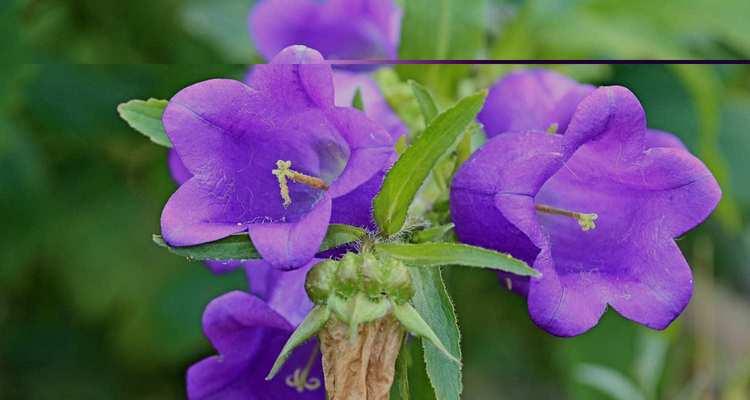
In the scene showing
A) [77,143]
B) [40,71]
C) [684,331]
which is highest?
[40,71]

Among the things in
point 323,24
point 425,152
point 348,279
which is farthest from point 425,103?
point 323,24

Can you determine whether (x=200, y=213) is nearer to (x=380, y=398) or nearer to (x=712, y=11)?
(x=380, y=398)

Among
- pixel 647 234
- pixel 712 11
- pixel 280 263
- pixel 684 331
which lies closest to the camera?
pixel 280 263

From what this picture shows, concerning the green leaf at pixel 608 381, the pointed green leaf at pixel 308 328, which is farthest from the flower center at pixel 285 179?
the green leaf at pixel 608 381

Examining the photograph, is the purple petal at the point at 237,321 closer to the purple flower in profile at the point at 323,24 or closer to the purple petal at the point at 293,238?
the purple petal at the point at 293,238

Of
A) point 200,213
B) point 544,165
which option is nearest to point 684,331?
point 544,165
